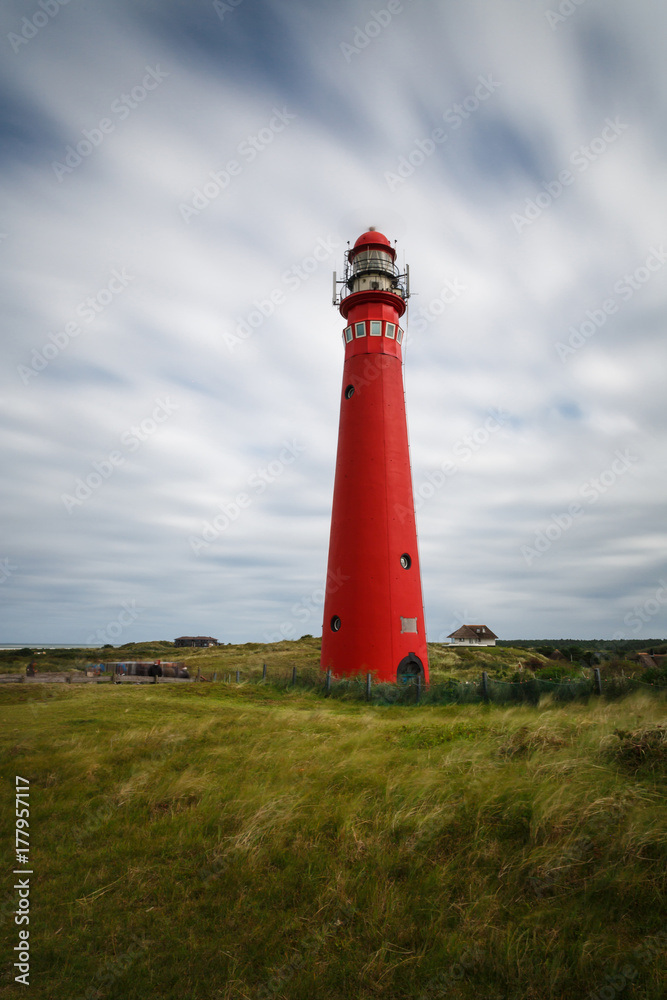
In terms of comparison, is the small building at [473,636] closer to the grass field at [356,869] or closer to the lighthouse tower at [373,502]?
the lighthouse tower at [373,502]

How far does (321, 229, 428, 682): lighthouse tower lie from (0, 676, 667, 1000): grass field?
30.9ft

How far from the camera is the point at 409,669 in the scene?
19.3 metres

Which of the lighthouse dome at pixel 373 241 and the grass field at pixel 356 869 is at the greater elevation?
the lighthouse dome at pixel 373 241

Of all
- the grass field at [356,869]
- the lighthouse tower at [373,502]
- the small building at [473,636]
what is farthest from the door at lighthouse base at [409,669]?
the small building at [473,636]

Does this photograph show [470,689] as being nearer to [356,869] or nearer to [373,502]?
[373,502]

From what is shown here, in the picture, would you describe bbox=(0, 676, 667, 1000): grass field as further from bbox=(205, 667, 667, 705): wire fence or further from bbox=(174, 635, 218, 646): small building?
bbox=(174, 635, 218, 646): small building

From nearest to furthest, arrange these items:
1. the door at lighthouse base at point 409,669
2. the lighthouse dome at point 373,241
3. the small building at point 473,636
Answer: the door at lighthouse base at point 409,669, the lighthouse dome at point 373,241, the small building at point 473,636

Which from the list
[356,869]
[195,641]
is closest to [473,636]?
[195,641]

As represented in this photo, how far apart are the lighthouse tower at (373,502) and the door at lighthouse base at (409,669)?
37 mm

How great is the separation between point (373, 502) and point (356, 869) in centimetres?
1480

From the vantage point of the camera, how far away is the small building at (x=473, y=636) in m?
78.9

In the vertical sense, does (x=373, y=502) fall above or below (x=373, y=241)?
below

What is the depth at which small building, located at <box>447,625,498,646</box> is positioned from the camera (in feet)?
259

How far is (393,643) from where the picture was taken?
19172mm
